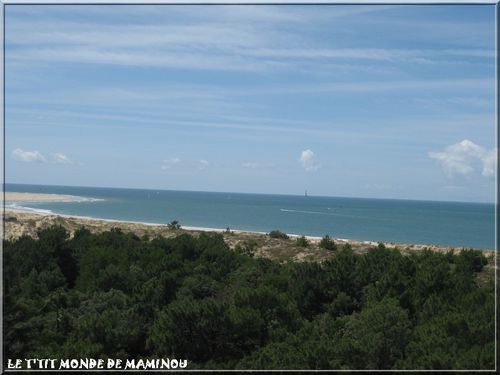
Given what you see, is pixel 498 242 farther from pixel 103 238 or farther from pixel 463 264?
pixel 103 238

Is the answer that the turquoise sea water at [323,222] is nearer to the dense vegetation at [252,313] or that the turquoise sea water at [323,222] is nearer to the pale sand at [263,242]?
the pale sand at [263,242]

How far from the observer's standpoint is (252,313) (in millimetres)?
10914

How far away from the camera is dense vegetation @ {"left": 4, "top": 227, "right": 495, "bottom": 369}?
8727 millimetres

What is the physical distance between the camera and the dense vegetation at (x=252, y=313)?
8.73 m

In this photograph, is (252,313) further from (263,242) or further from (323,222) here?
(323,222)

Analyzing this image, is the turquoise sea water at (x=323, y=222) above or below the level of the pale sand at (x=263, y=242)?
below

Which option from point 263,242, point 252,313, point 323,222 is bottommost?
point 323,222

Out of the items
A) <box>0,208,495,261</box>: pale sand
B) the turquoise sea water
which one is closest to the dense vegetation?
<box>0,208,495,261</box>: pale sand

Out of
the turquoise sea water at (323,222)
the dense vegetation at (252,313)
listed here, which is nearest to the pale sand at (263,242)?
the turquoise sea water at (323,222)

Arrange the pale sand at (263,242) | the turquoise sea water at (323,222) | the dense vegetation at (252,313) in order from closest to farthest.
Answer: the dense vegetation at (252,313) < the pale sand at (263,242) < the turquoise sea water at (323,222)

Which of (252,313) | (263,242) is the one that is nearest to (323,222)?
(263,242)

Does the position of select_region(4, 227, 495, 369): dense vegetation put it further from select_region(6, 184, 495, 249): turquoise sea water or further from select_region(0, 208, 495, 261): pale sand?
select_region(6, 184, 495, 249): turquoise sea water

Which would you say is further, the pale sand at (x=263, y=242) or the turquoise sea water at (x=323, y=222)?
the turquoise sea water at (x=323, y=222)

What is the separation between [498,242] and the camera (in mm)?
5590
